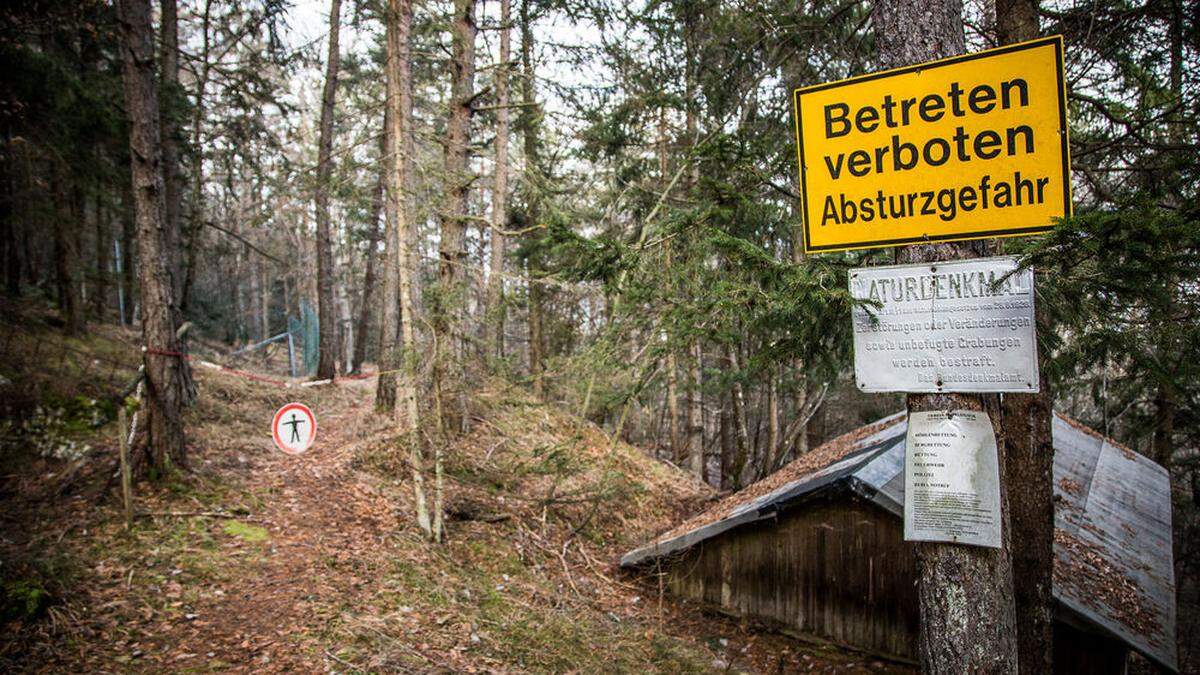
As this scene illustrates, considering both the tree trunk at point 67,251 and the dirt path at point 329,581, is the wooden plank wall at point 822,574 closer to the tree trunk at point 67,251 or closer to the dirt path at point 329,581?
the dirt path at point 329,581

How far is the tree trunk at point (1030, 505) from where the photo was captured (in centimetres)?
471

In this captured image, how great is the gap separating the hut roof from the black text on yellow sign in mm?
5074

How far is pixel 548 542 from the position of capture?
29.1 ft

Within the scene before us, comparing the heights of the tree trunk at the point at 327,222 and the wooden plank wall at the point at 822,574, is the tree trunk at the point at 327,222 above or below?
above

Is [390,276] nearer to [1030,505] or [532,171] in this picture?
[532,171]

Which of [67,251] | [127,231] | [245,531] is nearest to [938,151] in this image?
[245,531]

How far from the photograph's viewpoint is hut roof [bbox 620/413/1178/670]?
231 inches

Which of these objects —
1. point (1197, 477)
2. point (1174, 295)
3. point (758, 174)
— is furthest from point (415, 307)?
point (1197, 477)

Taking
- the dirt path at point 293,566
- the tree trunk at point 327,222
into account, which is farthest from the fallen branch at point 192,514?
the tree trunk at point 327,222

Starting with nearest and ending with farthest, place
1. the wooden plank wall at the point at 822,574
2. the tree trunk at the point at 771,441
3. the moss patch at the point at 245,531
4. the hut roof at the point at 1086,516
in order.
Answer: the hut roof at the point at 1086,516
the moss patch at the point at 245,531
the wooden plank wall at the point at 822,574
the tree trunk at the point at 771,441

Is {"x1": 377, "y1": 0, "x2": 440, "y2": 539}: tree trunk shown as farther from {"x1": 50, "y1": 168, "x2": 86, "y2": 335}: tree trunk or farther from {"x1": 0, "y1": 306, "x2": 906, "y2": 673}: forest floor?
{"x1": 50, "y1": 168, "x2": 86, "y2": 335}: tree trunk

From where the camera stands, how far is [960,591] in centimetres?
255

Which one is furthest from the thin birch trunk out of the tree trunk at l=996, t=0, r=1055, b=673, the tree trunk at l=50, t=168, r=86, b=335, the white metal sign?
the tree trunk at l=50, t=168, r=86, b=335

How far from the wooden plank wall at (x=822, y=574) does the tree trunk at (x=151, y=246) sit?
6580 mm
